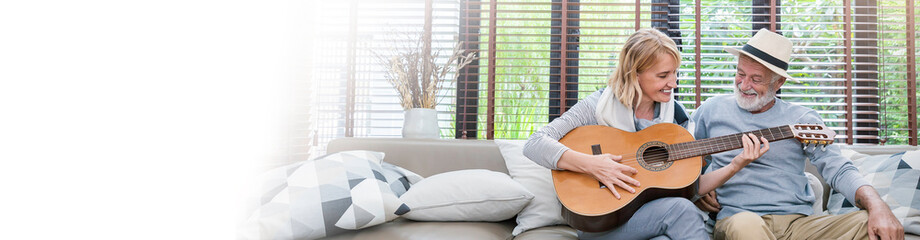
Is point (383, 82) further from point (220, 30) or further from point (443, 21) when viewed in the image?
point (220, 30)

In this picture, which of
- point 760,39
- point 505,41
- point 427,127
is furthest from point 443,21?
point 760,39

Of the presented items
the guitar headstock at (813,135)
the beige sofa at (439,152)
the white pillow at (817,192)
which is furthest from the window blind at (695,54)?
the guitar headstock at (813,135)

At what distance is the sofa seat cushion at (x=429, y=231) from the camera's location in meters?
1.72

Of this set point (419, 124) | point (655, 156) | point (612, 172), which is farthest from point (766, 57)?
point (419, 124)

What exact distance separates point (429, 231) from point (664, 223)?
687 millimetres

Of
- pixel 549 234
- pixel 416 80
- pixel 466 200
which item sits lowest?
pixel 549 234

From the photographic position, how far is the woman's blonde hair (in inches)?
75.9

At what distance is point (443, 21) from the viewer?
12.0ft

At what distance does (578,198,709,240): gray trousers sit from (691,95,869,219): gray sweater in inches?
14.1

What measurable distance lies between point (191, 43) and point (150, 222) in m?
0.12

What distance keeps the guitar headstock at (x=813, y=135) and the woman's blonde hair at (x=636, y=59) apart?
417 mm

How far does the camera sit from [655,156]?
1.82 metres

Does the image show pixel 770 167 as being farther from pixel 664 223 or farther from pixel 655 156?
pixel 664 223

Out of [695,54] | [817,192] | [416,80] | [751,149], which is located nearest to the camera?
[751,149]
